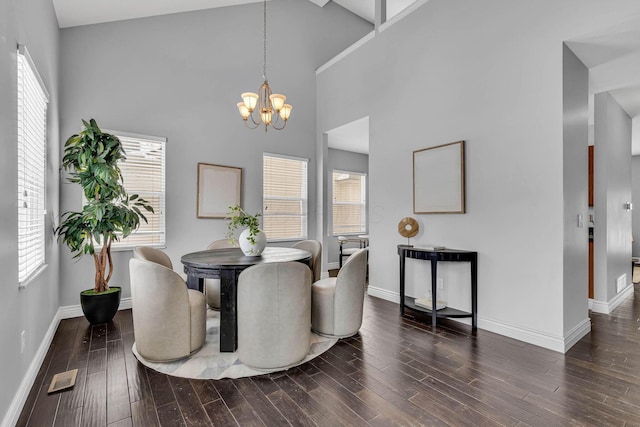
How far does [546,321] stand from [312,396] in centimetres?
220

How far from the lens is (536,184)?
2832mm

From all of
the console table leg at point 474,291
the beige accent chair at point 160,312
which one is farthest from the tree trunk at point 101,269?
the console table leg at point 474,291

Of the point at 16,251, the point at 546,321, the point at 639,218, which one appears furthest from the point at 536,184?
the point at 639,218

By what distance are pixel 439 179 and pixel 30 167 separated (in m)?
3.84

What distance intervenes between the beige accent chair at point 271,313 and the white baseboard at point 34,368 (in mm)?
1289

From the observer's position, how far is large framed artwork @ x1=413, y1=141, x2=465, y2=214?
134 inches

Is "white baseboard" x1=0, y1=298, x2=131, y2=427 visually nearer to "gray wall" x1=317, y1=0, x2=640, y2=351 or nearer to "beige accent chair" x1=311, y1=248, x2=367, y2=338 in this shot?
"beige accent chair" x1=311, y1=248, x2=367, y2=338

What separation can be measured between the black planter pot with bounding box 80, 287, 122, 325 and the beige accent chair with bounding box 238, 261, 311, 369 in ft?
6.37

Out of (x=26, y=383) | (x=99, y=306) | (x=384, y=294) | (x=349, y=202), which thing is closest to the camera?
(x=26, y=383)

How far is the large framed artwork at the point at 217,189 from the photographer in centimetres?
443

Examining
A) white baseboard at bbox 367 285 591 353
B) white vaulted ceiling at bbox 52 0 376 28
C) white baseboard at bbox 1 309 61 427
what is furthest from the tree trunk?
white baseboard at bbox 367 285 591 353

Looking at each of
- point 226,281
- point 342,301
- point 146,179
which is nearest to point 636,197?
point 342,301

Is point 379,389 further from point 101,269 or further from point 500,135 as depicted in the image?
point 101,269

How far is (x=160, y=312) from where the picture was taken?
7.71ft
